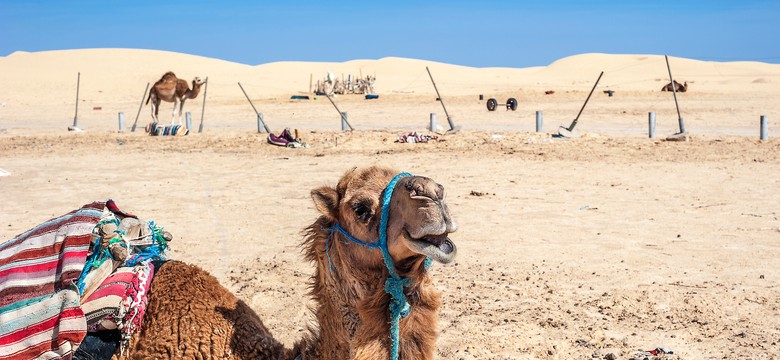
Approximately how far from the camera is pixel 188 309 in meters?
3.50

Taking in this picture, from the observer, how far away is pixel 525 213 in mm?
10383

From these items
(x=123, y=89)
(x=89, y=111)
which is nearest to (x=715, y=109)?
(x=89, y=111)

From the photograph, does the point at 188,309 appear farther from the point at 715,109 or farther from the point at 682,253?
the point at 715,109

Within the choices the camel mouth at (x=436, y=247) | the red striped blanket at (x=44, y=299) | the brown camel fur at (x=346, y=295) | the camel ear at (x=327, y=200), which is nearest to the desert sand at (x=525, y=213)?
the camel ear at (x=327, y=200)

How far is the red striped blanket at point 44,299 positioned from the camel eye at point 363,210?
119 centimetres

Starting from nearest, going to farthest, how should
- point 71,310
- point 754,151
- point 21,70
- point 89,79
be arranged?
point 71,310 → point 754,151 → point 89,79 → point 21,70

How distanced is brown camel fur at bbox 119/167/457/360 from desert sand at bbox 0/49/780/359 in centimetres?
46

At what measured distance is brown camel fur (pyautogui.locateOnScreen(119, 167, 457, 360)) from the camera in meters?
2.73

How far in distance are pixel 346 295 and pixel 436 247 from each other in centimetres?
59

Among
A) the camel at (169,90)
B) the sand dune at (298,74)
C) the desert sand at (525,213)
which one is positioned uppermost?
the sand dune at (298,74)

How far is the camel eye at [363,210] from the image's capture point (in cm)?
300

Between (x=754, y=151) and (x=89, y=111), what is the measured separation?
104ft

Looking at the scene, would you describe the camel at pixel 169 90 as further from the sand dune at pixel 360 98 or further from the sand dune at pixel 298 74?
the sand dune at pixel 298 74

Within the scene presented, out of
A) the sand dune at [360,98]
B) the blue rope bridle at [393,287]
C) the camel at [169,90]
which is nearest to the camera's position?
the blue rope bridle at [393,287]
